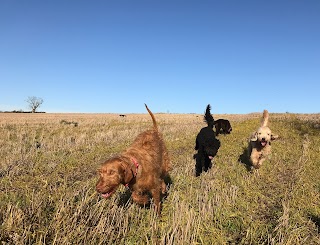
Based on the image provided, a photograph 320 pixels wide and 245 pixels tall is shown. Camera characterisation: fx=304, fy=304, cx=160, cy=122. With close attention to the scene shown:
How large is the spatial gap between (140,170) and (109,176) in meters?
0.84

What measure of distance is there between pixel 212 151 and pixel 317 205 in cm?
310

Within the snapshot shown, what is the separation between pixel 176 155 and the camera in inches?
420

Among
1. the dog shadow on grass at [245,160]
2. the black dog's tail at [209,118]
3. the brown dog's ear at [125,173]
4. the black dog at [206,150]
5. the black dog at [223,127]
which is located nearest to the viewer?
the brown dog's ear at [125,173]

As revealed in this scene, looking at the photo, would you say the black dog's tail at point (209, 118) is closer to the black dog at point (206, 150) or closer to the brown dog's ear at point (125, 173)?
the black dog at point (206, 150)

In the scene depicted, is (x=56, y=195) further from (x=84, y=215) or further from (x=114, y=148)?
(x=114, y=148)

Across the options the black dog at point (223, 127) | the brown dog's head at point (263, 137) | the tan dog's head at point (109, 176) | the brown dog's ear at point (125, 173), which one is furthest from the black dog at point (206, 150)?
the black dog at point (223, 127)

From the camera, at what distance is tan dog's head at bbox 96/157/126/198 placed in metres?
4.12

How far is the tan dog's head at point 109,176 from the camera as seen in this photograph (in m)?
4.12

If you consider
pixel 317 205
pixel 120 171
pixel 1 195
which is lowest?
pixel 317 205

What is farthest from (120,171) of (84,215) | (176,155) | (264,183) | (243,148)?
(243,148)

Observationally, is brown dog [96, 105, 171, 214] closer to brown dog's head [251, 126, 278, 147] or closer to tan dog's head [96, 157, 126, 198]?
tan dog's head [96, 157, 126, 198]

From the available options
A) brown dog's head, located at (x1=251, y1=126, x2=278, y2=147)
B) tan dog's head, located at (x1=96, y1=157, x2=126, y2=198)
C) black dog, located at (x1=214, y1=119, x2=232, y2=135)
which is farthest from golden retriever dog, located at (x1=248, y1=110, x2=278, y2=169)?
black dog, located at (x1=214, y1=119, x2=232, y2=135)

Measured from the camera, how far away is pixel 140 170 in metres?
4.91

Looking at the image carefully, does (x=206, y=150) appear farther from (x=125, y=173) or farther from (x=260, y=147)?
(x=125, y=173)
